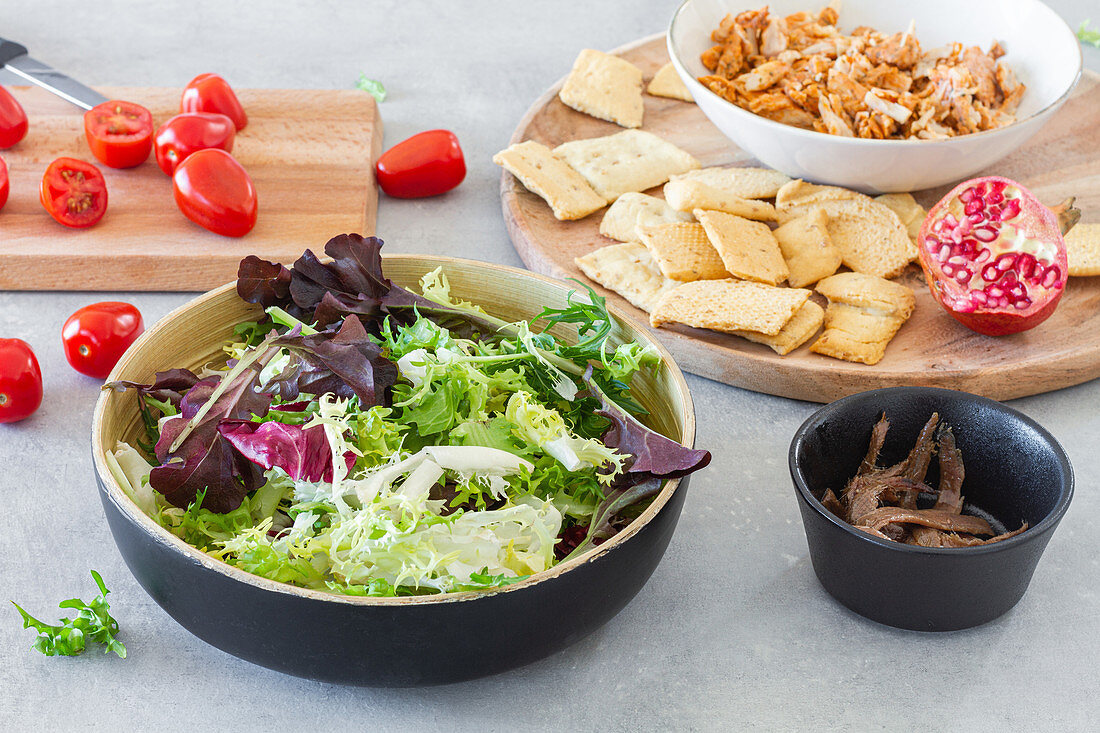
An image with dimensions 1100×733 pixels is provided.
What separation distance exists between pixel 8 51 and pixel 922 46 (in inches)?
93.0

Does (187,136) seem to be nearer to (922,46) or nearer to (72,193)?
(72,193)

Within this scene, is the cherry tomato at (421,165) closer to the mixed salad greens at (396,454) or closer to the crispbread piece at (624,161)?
the crispbread piece at (624,161)

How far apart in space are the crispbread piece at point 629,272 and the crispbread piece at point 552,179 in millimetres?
159

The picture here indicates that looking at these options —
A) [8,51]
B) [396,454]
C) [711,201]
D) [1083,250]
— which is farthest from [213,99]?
[1083,250]

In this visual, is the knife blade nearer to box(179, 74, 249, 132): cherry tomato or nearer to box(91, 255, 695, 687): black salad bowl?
box(179, 74, 249, 132): cherry tomato

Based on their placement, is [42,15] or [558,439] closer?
[558,439]

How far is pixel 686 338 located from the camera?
1.99 meters

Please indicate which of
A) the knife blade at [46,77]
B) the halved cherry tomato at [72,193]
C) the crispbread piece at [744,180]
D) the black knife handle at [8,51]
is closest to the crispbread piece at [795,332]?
the crispbread piece at [744,180]

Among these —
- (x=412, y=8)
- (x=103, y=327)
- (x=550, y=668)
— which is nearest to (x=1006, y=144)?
(x=550, y=668)

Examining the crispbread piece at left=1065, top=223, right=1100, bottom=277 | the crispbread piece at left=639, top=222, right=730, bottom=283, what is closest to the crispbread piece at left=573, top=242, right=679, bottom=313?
the crispbread piece at left=639, top=222, right=730, bottom=283

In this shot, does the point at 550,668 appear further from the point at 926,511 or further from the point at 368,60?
the point at 368,60

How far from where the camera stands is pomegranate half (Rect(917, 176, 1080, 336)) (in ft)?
6.32

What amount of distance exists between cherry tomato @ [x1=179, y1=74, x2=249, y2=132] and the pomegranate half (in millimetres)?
1663

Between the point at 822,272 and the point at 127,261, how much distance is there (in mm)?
1411
